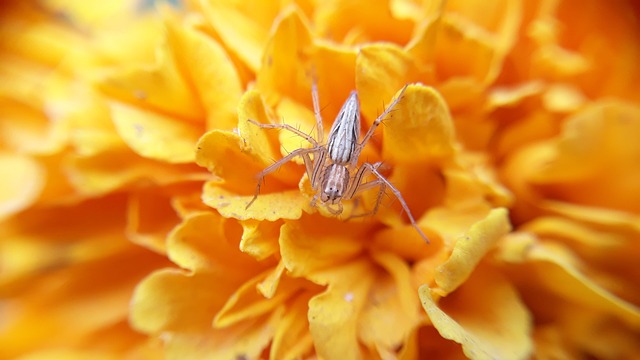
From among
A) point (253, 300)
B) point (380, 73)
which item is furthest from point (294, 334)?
point (380, 73)

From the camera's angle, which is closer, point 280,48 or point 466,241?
point 466,241

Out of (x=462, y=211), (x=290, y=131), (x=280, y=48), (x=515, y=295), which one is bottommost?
(x=515, y=295)

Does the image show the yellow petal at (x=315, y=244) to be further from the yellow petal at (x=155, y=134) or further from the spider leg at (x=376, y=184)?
the yellow petal at (x=155, y=134)

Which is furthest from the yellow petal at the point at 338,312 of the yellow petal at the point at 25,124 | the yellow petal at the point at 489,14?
the yellow petal at the point at 25,124

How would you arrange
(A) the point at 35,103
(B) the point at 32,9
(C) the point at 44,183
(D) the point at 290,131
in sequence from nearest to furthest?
(D) the point at 290,131
(C) the point at 44,183
(A) the point at 35,103
(B) the point at 32,9

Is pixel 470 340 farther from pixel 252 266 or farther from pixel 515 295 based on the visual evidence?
pixel 252 266

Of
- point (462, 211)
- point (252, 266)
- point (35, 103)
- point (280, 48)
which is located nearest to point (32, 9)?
point (35, 103)

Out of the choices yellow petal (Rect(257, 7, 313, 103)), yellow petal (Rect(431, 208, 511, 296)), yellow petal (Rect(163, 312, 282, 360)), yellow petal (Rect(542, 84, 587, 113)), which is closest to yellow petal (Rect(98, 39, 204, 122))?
yellow petal (Rect(257, 7, 313, 103))

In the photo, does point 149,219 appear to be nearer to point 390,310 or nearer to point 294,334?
point 294,334

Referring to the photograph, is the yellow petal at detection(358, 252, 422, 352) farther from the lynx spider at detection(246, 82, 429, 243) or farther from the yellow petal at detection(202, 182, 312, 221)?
the yellow petal at detection(202, 182, 312, 221)
